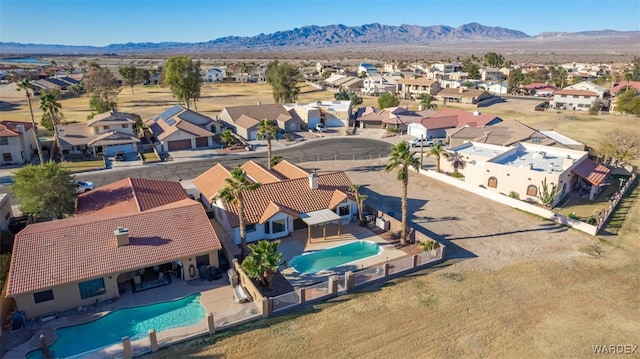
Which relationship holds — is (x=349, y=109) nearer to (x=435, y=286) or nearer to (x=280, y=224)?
(x=280, y=224)

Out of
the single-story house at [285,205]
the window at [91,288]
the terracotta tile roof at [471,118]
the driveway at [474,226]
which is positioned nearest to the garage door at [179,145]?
the single-story house at [285,205]

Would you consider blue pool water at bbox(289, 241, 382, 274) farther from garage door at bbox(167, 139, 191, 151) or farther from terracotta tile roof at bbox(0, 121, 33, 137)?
terracotta tile roof at bbox(0, 121, 33, 137)

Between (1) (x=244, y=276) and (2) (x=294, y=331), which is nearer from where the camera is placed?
(2) (x=294, y=331)

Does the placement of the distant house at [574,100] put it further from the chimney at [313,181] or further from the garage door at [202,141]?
the chimney at [313,181]

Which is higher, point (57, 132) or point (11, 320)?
point (57, 132)

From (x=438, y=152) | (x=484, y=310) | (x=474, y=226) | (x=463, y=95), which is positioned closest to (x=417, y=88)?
(x=463, y=95)

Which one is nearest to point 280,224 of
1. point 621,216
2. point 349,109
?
point 621,216

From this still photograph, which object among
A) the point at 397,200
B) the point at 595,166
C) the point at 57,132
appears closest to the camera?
the point at 397,200
